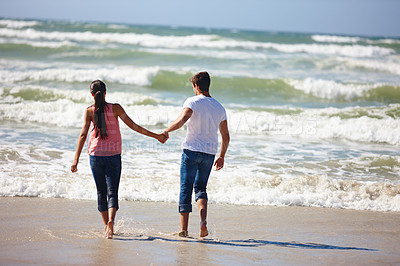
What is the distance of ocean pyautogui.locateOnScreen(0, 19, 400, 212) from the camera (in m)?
6.58

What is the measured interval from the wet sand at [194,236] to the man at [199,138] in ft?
1.54

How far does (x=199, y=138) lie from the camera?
4.45 meters

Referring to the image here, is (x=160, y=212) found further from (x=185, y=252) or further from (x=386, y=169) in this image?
(x=386, y=169)

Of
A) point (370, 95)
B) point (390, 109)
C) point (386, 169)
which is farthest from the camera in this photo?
point (370, 95)

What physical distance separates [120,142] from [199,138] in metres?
0.77

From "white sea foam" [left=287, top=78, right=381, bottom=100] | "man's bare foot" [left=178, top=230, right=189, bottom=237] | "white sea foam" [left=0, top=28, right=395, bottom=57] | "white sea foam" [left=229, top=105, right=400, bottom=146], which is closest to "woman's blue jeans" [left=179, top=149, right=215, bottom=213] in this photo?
"man's bare foot" [left=178, top=230, right=189, bottom=237]

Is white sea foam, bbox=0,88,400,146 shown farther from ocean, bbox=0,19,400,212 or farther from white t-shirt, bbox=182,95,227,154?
white t-shirt, bbox=182,95,227,154

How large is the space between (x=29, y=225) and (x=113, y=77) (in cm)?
1479

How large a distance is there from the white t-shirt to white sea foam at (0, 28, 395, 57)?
30921 millimetres

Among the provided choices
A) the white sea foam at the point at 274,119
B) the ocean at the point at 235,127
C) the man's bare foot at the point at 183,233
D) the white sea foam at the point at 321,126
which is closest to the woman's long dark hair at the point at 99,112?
the man's bare foot at the point at 183,233

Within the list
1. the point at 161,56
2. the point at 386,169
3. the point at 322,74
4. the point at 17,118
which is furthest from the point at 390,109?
the point at 161,56

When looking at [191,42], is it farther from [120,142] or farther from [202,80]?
[120,142]

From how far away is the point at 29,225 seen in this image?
4.78 metres

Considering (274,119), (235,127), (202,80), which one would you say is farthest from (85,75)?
(202,80)
